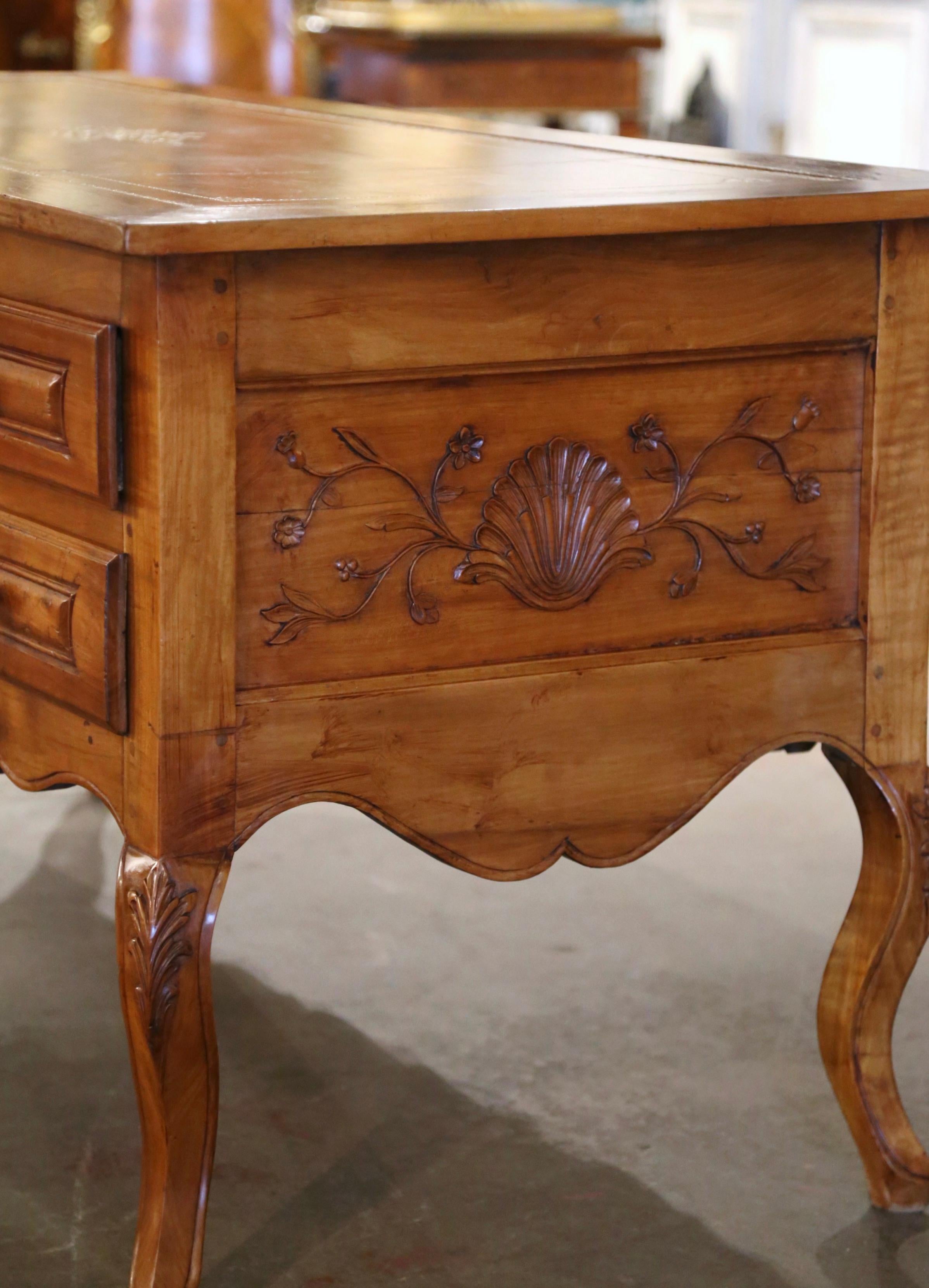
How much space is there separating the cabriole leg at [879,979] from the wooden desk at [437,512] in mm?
12

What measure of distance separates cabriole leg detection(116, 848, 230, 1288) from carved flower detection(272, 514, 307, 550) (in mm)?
234

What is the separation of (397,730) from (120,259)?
40 cm

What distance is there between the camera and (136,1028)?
1398 millimetres

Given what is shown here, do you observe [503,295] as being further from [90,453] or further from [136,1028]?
[136,1028]

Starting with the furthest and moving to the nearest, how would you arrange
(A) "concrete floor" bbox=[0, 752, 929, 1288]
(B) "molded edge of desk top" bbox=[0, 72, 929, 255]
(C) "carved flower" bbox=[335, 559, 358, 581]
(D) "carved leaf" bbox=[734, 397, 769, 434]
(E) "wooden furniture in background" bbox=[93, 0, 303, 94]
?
(E) "wooden furniture in background" bbox=[93, 0, 303, 94] → (A) "concrete floor" bbox=[0, 752, 929, 1288] → (D) "carved leaf" bbox=[734, 397, 769, 434] → (C) "carved flower" bbox=[335, 559, 358, 581] → (B) "molded edge of desk top" bbox=[0, 72, 929, 255]

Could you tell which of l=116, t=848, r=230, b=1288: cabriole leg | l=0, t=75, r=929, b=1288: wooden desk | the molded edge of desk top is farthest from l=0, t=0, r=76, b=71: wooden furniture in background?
l=116, t=848, r=230, b=1288: cabriole leg

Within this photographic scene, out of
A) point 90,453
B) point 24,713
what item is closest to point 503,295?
point 90,453

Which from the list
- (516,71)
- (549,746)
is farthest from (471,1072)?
(516,71)

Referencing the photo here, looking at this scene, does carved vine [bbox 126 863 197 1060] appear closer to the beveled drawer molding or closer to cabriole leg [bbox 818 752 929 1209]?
the beveled drawer molding

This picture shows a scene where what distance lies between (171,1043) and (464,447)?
0.49m

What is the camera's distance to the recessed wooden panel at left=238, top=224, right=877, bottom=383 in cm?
129

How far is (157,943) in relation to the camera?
1.37 m

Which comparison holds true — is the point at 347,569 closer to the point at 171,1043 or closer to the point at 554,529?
the point at 554,529

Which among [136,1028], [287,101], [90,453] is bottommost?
[136,1028]
